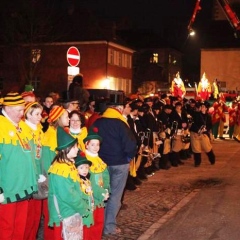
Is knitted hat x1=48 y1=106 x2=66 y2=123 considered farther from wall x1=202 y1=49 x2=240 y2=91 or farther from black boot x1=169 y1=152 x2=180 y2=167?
wall x1=202 y1=49 x2=240 y2=91

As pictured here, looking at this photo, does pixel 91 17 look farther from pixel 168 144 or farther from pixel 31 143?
pixel 31 143

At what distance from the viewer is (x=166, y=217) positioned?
337 inches

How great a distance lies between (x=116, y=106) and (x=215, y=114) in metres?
16.6

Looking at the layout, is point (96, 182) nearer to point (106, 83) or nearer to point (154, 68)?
point (106, 83)

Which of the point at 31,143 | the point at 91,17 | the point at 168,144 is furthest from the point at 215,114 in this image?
the point at 91,17

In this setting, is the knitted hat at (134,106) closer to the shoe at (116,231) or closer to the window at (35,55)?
the shoe at (116,231)

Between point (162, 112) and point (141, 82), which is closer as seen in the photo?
point (162, 112)

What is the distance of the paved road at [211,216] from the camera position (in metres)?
7.46

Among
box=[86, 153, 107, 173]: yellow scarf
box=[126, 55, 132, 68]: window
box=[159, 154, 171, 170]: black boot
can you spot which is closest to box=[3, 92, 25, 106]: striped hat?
box=[86, 153, 107, 173]: yellow scarf

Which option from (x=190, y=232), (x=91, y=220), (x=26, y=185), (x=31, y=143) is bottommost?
(x=190, y=232)

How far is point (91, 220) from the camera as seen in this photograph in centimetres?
569

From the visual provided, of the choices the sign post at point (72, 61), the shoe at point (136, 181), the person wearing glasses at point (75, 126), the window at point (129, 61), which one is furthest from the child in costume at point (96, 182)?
the window at point (129, 61)

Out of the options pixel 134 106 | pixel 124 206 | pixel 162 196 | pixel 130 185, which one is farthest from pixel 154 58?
pixel 124 206

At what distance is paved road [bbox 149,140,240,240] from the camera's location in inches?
294
